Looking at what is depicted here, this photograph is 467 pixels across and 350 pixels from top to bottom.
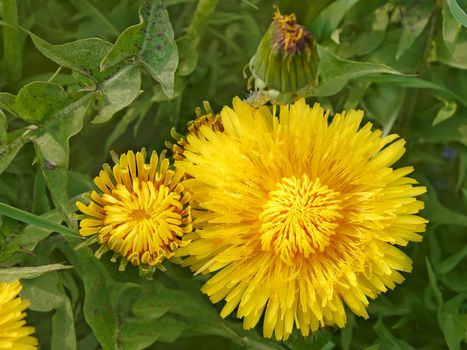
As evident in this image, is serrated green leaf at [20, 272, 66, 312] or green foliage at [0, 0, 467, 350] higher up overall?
green foliage at [0, 0, 467, 350]

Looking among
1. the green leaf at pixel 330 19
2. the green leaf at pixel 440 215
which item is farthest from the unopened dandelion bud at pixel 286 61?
the green leaf at pixel 440 215

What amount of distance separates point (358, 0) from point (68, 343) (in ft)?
2.12

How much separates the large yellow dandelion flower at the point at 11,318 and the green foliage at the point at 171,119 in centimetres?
5

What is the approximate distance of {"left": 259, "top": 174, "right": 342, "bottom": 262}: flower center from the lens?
42.6 inches

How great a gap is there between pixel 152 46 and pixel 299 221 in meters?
0.30

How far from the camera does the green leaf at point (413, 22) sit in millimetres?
1287

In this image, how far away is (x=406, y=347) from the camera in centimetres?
129

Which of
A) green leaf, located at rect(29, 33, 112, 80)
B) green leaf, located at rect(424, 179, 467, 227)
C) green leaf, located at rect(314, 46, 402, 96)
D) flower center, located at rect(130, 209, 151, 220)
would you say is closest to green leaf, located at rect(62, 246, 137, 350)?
flower center, located at rect(130, 209, 151, 220)

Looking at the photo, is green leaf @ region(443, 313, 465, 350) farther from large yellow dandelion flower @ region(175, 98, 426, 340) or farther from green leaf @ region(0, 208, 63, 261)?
green leaf @ region(0, 208, 63, 261)

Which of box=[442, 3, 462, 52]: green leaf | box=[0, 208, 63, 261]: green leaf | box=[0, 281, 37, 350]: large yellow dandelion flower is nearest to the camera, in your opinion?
box=[0, 281, 37, 350]: large yellow dandelion flower

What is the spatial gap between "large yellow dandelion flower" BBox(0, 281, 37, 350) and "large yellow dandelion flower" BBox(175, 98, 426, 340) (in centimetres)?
21

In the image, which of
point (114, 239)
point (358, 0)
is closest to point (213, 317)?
point (114, 239)

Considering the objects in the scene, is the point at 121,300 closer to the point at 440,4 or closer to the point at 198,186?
the point at 198,186

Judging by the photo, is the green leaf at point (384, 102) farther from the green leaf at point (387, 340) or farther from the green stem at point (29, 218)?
the green stem at point (29, 218)
